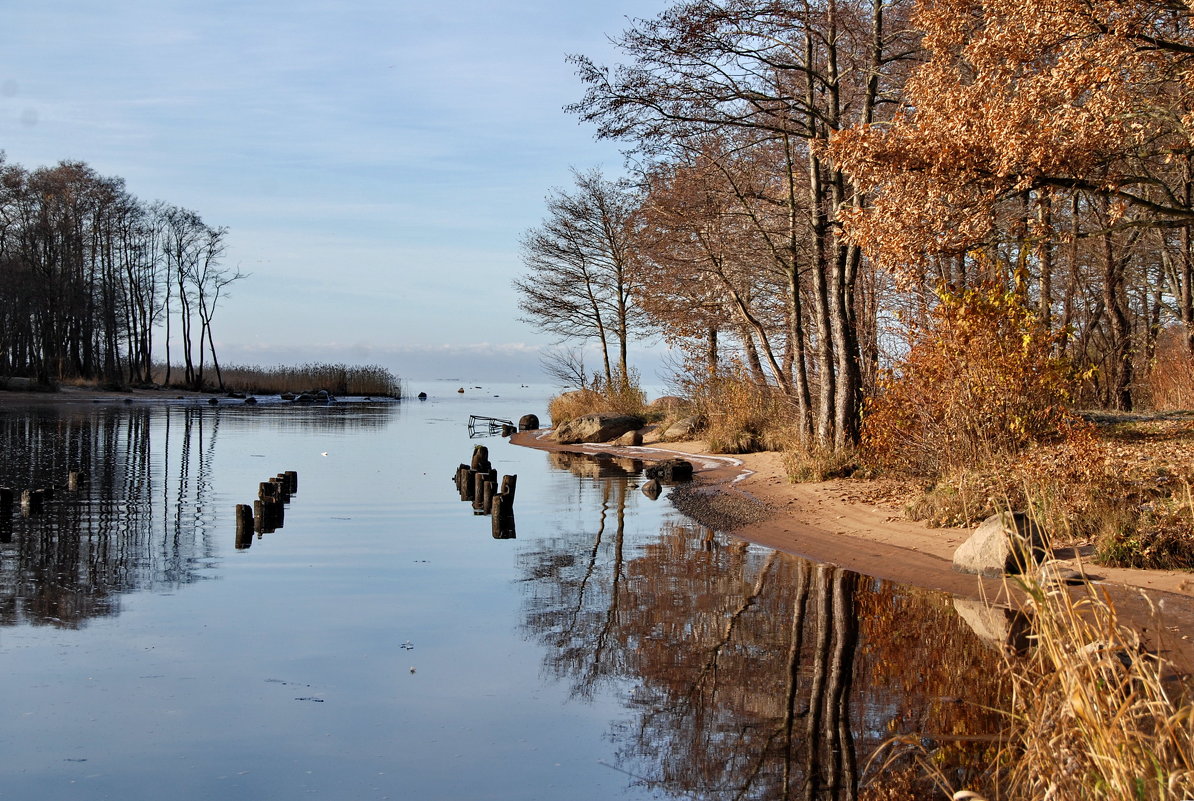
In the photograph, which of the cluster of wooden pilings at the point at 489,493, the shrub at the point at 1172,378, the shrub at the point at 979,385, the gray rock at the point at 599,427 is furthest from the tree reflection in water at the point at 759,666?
the gray rock at the point at 599,427

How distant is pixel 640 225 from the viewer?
102 ft

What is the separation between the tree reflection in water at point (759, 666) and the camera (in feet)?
18.9

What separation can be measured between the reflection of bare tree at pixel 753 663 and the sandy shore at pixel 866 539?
0.60m

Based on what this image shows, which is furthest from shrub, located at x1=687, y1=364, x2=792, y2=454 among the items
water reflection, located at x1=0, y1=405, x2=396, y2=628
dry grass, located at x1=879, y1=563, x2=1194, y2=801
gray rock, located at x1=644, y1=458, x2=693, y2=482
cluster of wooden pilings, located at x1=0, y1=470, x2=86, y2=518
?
dry grass, located at x1=879, y1=563, x2=1194, y2=801

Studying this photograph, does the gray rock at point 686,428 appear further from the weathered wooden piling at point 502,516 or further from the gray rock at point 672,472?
the weathered wooden piling at point 502,516

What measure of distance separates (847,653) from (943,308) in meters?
7.53

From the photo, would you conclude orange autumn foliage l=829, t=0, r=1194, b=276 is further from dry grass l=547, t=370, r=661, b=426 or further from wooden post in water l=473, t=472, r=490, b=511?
dry grass l=547, t=370, r=661, b=426

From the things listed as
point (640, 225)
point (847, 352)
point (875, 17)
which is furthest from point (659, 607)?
point (640, 225)

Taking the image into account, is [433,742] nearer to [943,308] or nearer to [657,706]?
[657,706]

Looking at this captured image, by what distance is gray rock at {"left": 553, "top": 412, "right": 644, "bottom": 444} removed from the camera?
31.0 m

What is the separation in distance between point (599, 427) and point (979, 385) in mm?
18283

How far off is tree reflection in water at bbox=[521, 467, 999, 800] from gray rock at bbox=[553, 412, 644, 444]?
735 inches

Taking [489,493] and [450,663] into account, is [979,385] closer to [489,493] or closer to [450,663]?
[489,493]

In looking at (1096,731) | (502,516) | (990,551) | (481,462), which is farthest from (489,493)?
(1096,731)
